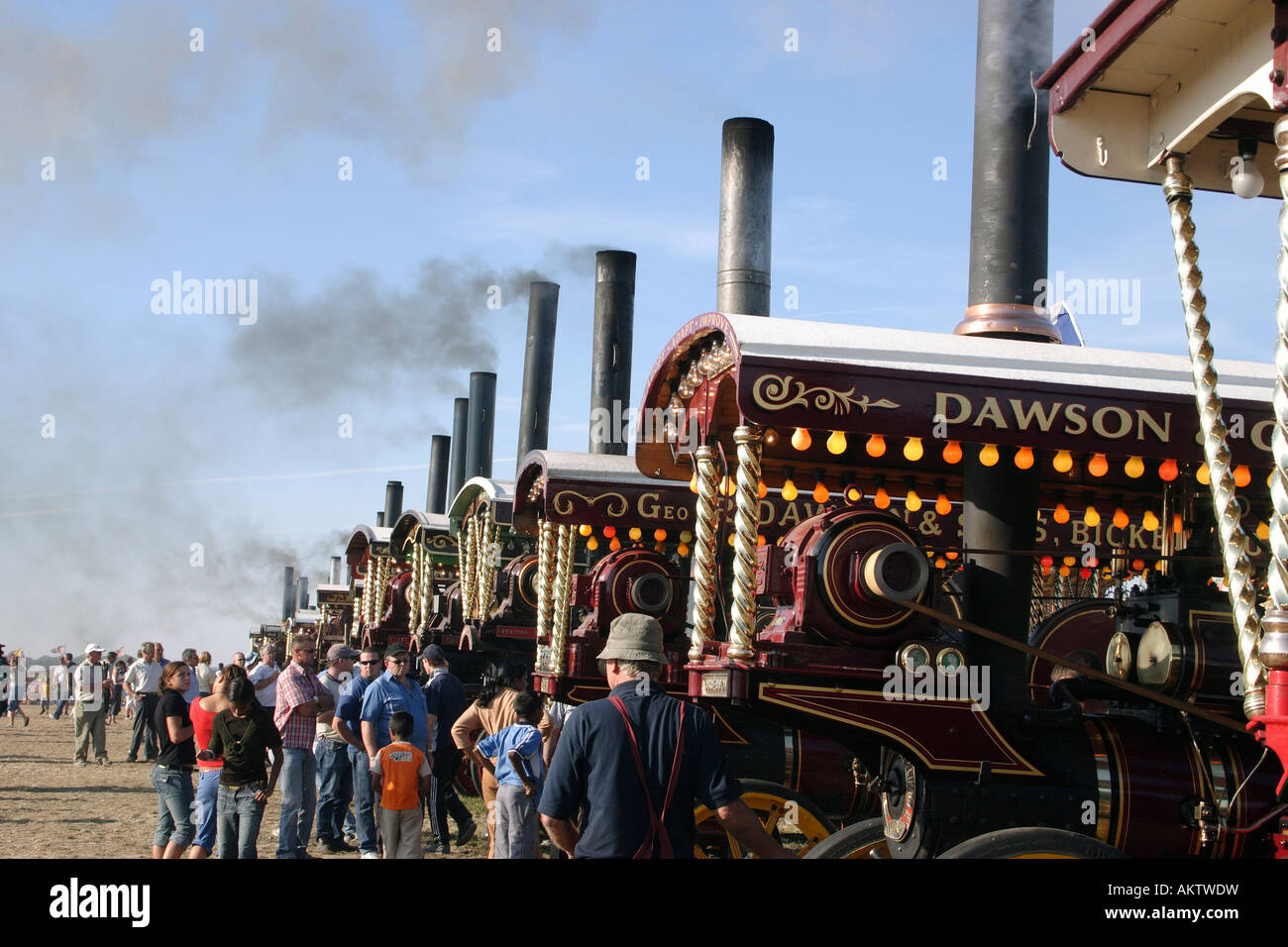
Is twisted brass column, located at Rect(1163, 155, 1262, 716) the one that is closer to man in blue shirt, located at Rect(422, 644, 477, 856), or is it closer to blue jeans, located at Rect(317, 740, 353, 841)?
man in blue shirt, located at Rect(422, 644, 477, 856)

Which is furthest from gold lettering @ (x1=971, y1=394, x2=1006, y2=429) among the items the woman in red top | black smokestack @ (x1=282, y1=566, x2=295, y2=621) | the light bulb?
black smokestack @ (x1=282, y1=566, x2=295, y2=621)

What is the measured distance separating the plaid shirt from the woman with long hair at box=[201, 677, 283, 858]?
80.7 inches

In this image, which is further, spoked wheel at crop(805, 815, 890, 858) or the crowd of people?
spoked wheel at crop(805, 815, 890, 858)

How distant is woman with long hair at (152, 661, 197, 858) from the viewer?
790cm

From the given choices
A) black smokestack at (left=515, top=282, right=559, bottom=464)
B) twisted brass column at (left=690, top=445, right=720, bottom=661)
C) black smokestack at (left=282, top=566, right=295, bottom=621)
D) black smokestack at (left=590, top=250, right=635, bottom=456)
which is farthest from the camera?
black smokestack at (left=282, top=566, right=295, bottom=621)

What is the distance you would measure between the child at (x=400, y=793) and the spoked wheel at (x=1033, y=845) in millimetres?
3638

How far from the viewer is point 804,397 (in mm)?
6273

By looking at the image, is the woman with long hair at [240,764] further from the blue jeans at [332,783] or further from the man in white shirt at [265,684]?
the man in white shirt at [265,684]

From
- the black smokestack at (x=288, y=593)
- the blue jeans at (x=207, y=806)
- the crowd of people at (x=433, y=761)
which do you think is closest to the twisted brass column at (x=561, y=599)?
the crowd of people at (x=433, y=761)

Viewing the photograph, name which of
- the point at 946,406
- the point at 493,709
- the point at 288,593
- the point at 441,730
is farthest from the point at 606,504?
the point at 288,593

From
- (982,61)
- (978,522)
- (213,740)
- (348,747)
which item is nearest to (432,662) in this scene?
(348,747)

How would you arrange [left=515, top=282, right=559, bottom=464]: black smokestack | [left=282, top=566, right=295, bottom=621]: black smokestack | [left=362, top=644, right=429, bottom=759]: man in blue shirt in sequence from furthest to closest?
[left=282, top=566, right=295, bottom=621]: black smokestack → [left=515, top=282, right=559, bottom=464]: black smokestack → [left=362, top=644, right=429, bottom=759]: man in blue shirt

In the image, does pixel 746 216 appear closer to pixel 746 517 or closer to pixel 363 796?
pixel 363 796
